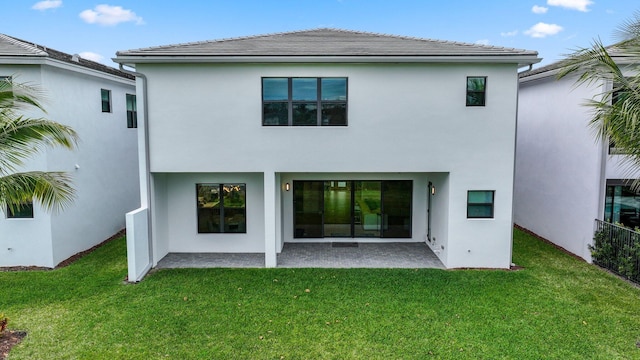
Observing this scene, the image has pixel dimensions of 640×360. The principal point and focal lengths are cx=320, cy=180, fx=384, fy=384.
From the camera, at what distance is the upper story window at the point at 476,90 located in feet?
35.2

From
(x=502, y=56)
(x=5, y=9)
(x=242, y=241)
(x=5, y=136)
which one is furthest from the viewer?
(x=5, y=9)

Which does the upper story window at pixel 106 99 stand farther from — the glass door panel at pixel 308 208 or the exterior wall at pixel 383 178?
the glass door panel at pixel 308 208

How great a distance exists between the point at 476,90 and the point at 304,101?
191 inches

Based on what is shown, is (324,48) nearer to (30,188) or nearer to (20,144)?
(20,144)

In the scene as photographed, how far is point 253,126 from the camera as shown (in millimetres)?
10812

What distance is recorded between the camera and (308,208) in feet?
44.4

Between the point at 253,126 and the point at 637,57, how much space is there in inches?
340

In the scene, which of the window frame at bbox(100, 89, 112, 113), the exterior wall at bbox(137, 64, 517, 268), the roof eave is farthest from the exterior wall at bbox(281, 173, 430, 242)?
the window frame at bbox(100, 89, 112, 113)

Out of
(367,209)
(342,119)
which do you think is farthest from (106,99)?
(367,209)

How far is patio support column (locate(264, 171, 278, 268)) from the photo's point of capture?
36.2ft

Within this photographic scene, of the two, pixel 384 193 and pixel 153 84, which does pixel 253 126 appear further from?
pixel 384 193

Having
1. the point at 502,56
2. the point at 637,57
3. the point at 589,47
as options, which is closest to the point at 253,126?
the point at 502,56

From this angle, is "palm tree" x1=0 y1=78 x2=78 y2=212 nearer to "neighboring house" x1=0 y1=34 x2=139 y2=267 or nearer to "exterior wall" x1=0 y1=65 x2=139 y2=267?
"neighboring house" x1=0 y1=34 x2=139 y2=267

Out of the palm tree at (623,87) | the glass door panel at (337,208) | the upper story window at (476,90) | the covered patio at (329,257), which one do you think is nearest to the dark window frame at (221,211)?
the covered patio at (329,257)
